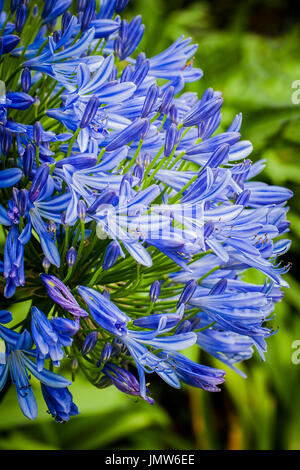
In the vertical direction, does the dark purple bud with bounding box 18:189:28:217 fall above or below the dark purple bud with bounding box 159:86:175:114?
Answer: below

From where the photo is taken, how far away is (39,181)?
67 centimetres

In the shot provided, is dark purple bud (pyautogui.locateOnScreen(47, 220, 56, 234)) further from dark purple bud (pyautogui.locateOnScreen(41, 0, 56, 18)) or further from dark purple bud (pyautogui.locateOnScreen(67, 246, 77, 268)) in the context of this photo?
dark purple bud (pyautogui.locateOnScreen(41, 0, 56, 18))

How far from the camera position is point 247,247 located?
0.71m

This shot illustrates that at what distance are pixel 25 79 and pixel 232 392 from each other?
1661 millimetres

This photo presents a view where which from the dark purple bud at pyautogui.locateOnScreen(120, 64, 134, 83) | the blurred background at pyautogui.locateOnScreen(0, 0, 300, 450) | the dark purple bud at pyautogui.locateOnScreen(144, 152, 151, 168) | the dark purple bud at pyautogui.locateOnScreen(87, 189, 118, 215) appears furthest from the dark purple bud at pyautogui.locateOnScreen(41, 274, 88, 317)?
the blurred background at pyautogui.locateOnScreen(0, 0, 300, 450)

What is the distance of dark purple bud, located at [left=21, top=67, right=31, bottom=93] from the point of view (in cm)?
77

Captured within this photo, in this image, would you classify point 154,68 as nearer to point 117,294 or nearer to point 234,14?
point 117,294

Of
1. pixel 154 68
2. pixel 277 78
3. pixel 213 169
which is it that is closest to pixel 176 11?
pixel 277 78

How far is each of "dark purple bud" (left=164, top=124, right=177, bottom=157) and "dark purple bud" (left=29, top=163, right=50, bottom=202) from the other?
0.18m

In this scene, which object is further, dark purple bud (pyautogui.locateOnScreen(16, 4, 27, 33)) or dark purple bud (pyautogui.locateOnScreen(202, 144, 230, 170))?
dark purple bud (pyautogui.locateOnScreen(16, 4, 27, 33))

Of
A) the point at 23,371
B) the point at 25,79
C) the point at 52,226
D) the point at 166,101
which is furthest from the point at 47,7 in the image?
the point at 23,371

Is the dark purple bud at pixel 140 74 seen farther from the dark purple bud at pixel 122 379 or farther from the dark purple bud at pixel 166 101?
the dark purple bud at pixel 122 379

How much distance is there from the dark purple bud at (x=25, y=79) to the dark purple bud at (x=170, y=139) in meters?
0.26

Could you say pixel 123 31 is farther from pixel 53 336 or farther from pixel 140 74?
pixel 53 336
